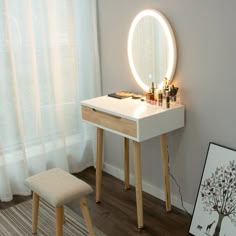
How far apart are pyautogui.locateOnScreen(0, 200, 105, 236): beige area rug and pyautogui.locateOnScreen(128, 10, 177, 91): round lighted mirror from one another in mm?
1047

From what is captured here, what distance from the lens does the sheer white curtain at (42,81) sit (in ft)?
8.41

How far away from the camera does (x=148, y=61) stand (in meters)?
2.47

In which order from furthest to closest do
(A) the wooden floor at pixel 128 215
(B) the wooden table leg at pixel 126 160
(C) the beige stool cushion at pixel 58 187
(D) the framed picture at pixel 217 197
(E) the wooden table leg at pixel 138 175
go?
1. (B) the wooden table leg at pixel 126 160
2. (A) the wooden floor at pixel 128 215
3. (E) the wooden table leg at pixel 138 175
4. (D) the framed picture at pixel 217 197
5. (C) the beige stool cushion at pixel 58 187

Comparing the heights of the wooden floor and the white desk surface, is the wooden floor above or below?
below

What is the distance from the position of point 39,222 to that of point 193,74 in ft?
4.72

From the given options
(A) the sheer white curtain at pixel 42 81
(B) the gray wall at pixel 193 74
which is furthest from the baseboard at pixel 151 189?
(A) the sheer white curtain at pixel 42 81

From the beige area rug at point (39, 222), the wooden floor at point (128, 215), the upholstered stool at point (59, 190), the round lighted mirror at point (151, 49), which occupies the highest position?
the round lighted mirror at point (151, 49)

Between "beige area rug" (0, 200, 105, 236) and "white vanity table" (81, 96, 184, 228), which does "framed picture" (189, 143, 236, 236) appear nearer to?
"white vanity table" (81, 96, 184, 228)

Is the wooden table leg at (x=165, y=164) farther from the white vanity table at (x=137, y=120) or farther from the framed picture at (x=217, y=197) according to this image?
the framed picture at (x=217, y=197)

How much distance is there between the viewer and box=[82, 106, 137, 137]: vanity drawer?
6.95 ft

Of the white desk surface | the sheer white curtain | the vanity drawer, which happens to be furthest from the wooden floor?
the white desk surface

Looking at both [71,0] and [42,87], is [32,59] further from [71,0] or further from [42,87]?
[71,0]

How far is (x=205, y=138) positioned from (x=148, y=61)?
67cm

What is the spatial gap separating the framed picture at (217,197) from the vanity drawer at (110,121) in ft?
1.66
